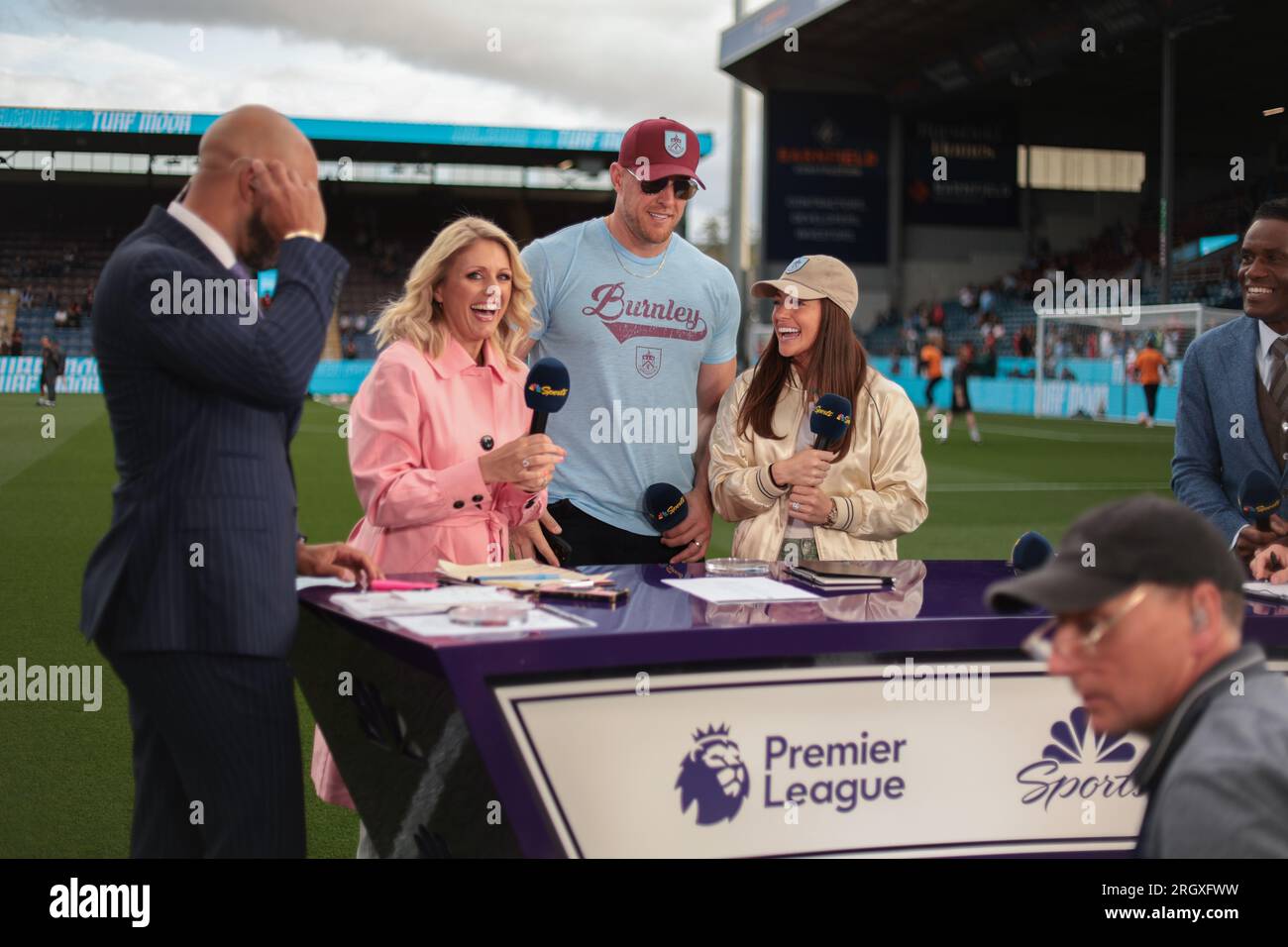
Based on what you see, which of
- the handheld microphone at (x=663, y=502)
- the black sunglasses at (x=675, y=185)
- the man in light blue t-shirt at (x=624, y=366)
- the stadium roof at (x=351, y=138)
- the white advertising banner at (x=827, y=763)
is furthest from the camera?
the stadium roof at (x=351, y=138)

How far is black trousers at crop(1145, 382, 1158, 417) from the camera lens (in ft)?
75.3

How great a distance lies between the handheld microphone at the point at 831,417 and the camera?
3.42 m

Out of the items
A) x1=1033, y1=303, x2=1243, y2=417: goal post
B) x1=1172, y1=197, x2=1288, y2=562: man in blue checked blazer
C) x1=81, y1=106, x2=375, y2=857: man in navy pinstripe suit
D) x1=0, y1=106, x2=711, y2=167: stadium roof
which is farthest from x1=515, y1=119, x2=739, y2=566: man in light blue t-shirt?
x1=0, y1=106, x2=711, y2=167: stadium roof

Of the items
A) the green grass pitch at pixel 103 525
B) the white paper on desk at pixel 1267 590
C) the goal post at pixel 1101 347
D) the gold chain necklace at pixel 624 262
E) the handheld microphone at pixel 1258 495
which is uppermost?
the goal post at pixel 1101 347

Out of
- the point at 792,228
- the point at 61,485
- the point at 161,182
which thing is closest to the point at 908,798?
the point at 61,485

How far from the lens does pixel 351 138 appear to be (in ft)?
123

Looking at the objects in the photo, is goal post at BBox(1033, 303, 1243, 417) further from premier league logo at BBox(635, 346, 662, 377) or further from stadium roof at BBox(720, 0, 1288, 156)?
premier league logo at BBox(635, 346, 662, 377)

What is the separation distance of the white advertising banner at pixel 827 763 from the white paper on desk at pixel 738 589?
28cm

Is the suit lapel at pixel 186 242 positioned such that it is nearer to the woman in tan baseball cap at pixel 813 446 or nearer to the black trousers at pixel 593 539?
the woman in tan baseball cap at pixel 813 446

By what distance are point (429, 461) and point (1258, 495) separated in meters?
1.97

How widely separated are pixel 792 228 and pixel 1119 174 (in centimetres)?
1086

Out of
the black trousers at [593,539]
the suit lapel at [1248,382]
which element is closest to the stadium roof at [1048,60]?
the suit lapel at [1248,382]

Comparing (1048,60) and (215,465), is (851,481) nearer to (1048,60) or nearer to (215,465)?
(215,465)
